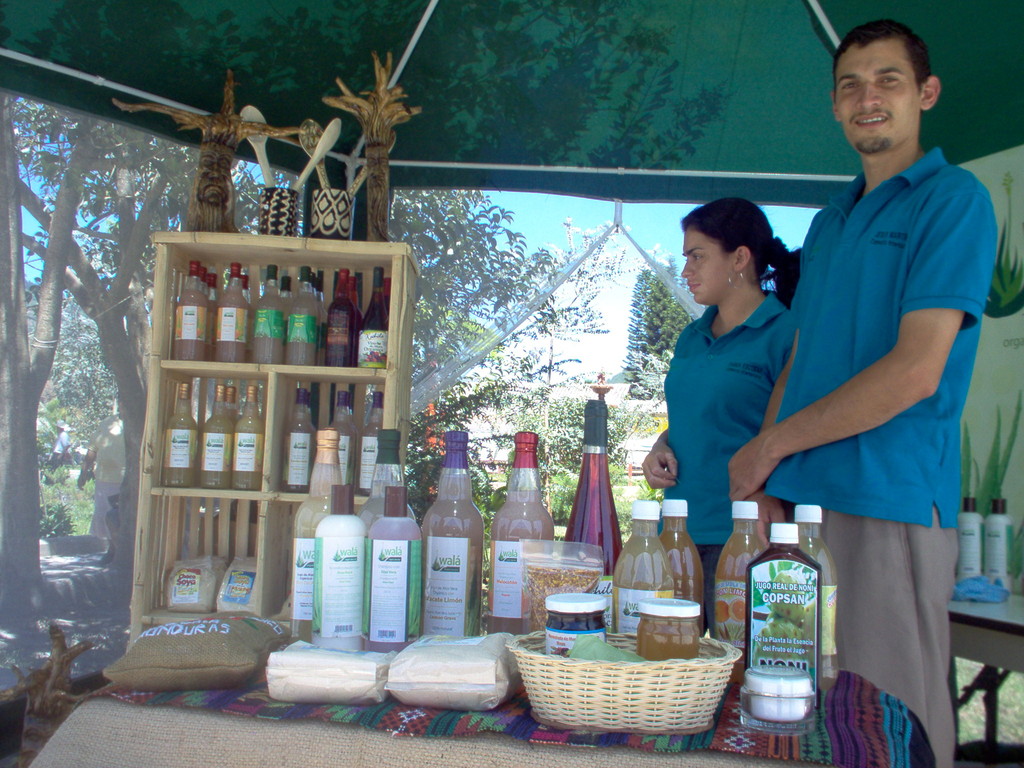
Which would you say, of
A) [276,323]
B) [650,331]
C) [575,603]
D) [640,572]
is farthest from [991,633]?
[276,323]

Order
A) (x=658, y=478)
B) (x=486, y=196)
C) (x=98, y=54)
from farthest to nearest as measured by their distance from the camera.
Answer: (x=486, y=196) < (x=98, y=54) < (x=658, y=478)

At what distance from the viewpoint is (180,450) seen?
1.94m

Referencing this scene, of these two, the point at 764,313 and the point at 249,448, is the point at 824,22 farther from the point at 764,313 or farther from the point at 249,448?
the point at 249,448

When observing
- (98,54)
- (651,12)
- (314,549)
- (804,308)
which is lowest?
(314,549)

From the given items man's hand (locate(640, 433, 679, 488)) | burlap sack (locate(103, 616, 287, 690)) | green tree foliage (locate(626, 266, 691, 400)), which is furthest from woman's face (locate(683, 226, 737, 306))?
burlap sack (locate(103, 616, 287, 690))

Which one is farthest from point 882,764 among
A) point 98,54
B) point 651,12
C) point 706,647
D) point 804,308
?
point 98,54

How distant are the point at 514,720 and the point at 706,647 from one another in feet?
0.67

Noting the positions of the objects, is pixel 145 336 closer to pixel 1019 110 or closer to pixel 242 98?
pixel 242 98

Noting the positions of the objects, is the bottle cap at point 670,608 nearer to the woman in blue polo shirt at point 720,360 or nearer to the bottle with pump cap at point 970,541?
the woman in blue polo shirt at point 720,360

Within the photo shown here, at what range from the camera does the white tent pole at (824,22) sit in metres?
2.11

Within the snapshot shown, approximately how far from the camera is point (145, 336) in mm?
2348

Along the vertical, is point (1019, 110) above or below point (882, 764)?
above

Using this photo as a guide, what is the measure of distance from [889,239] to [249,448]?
150cm

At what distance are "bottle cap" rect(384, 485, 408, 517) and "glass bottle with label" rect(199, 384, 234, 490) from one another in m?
1.20
